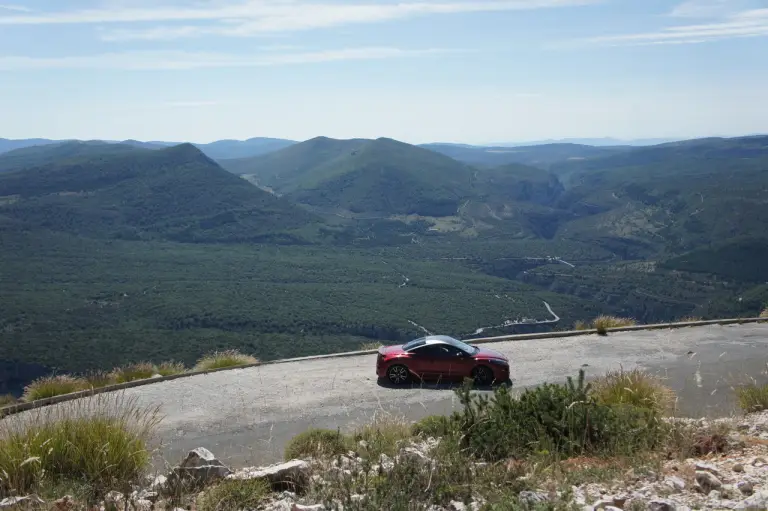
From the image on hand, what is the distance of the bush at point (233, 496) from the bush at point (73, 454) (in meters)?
0.82

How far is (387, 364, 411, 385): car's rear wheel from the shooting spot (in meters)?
14.7

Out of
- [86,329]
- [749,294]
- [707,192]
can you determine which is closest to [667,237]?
[707,192]

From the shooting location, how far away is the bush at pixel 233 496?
5.73 meters

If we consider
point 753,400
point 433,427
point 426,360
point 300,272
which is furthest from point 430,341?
point 300,272

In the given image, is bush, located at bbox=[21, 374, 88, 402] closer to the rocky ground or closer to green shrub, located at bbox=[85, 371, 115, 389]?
green shrub, located at bbox=[85, 371, 115, 389]

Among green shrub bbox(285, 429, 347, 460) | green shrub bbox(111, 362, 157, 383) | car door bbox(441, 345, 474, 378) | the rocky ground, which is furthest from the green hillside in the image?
the rocky ground

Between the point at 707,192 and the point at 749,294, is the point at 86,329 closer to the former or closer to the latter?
the point at 749,294

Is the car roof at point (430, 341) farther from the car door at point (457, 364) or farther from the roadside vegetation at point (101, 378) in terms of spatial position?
the roadside vegetation at point (101, 378)

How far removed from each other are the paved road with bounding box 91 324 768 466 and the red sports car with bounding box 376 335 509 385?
0.50 metres

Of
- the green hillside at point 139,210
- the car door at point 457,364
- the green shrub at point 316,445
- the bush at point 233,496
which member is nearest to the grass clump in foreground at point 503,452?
the green shrub at point 316,445

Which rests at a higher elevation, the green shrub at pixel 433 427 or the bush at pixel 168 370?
the green shrub at pixel 433 427

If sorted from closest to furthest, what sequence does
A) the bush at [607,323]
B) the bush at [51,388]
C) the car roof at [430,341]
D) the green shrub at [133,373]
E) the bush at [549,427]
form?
1. the bush at [549,427]
2. the bush at [51,388]
3. the car roof at [430,341]
4. the green shrub at [133,373]
5. the bush at [607,323]

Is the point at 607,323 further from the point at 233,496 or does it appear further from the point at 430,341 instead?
the point at 233,496

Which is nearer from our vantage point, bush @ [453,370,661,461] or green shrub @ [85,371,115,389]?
bush @ [453,370,661,461]
